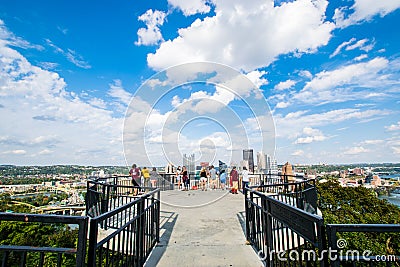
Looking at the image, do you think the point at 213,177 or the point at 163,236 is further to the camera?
the point at 213,177

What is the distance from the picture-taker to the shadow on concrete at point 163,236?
14.6 feet

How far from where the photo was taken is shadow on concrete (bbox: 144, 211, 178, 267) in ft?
14.6

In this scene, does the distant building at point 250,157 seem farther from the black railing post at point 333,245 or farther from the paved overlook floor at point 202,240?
the black railing post at point 333,245

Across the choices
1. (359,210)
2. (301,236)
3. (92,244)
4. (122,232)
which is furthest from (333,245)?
(359,210)

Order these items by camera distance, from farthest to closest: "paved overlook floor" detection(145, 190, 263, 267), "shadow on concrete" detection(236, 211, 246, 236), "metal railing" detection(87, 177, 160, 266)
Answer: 1. "shadow on concrete" detection(236, 211, 246, 236)
2. "paved overlook floor" detection(145, 190, 263, 267)
3. "metal railing" detection(87, 177, 160, 266)

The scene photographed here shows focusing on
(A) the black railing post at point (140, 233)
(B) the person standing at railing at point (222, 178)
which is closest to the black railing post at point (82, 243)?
(A) the black railing post at point (140, 233)

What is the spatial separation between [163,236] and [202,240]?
41.7 inches

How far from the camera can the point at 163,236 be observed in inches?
233

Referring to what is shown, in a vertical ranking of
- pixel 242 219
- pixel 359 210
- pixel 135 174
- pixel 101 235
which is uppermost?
pixel 135 174

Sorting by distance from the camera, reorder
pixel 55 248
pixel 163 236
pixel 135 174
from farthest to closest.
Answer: pixel 135 174, pixel 163 236, pixel 55 248

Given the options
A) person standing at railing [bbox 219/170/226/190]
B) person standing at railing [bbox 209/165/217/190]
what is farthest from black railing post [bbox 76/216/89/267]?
person standing at railing [bbox 209/165/217/190]

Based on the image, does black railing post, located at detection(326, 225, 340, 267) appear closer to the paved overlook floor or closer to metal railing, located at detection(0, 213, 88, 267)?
metal railing, located at detection(0, 213, 88, 267)

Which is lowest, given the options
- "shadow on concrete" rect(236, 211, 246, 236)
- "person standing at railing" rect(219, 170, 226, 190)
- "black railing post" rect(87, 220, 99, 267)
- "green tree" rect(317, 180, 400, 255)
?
"green tree" rect(317, 180, 400, 255)

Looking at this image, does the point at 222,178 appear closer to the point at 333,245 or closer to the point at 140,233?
the point at 140,233
